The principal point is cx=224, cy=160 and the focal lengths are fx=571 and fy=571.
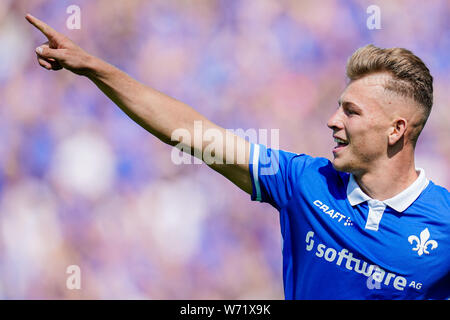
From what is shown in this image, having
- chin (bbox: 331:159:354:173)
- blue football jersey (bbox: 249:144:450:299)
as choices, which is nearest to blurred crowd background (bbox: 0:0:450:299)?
blue football jersey (bbox: 249:144:450:299)

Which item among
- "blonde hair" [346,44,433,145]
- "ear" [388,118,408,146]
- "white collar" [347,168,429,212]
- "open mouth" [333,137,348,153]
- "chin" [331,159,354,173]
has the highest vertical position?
"blonde hair" [346,44,433,145]

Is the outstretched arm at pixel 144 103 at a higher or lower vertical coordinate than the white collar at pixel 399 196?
higher

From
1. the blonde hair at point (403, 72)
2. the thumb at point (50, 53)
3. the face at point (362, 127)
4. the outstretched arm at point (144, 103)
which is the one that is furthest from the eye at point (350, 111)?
the thumb at point (50, 53)

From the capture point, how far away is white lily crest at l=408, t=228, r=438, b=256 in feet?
6.10

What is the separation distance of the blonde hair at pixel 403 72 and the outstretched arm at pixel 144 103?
1.72ft

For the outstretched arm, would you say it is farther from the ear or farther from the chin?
the ear

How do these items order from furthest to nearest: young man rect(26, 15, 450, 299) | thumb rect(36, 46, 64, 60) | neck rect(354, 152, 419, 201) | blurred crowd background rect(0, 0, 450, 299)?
blurred crowd background rect(0, 0, 450, 299)
neck rect(354, 152, 419, 201)
young man rect(26, 15, 450, 299)
thumb rect(36, 46, 64, 60)

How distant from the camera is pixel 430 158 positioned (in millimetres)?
4375

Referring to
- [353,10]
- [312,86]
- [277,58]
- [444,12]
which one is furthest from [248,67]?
[444,12]

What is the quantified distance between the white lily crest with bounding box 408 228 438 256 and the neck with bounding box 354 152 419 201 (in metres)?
0.16

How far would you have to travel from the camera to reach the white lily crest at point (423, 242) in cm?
186

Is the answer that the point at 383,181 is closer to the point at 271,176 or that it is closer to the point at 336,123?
the point at 336,123

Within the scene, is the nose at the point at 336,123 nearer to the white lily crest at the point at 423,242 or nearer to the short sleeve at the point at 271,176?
the short sleeve at the point at 271,176
